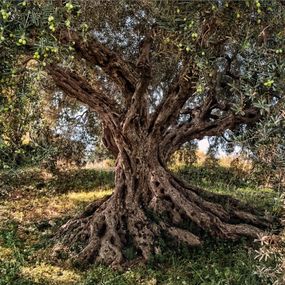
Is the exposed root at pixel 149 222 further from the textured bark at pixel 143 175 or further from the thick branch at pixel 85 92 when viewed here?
the thick branch at pixel 85 92

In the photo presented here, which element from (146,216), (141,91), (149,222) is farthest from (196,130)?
(149,222)

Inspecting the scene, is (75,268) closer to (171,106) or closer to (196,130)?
(171,106)

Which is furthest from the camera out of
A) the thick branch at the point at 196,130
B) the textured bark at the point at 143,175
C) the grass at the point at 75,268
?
the thick branch at the point at 196,130

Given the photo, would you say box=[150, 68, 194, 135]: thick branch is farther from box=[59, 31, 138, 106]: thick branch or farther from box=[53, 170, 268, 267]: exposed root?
box=[53, 170, 268, 267]: exposed root

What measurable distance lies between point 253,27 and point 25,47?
4.02m

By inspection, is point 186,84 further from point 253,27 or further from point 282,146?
point 282,146

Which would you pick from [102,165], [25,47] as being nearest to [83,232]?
[25,47]

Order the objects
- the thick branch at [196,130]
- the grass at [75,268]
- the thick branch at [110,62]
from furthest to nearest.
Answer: the thick branch at [196,130] → the thick branch at [110,62] → the grass at [75,268]

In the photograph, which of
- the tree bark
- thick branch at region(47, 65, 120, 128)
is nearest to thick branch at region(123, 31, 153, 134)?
thick branch at region(47, 65, 120, 128)

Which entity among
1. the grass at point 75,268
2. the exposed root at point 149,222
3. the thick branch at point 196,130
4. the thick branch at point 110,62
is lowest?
the grass at point 75,268

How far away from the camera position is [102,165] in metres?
23.8

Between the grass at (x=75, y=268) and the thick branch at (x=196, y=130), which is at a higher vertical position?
the thick branch at (x=196, y=130)

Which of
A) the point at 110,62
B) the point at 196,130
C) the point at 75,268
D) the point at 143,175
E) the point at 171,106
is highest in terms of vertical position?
the point at 110,62

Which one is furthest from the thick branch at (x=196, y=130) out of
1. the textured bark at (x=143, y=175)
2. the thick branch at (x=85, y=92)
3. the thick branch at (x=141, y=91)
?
the thick branch at (x=85, y=92)
